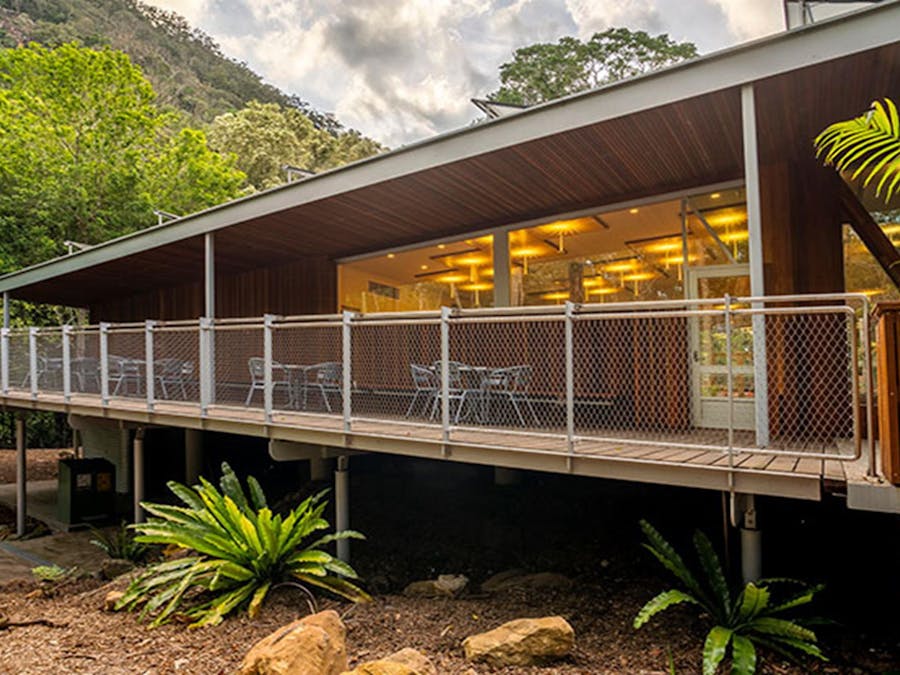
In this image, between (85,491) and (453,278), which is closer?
(453,278)

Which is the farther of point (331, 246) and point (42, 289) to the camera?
point (42, 289)

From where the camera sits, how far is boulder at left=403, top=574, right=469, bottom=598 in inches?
225

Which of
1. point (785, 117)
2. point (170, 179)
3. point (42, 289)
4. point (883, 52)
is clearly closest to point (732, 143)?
point (785, 117)

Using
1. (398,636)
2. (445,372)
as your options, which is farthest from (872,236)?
(398,636)

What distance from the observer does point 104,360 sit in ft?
26.5

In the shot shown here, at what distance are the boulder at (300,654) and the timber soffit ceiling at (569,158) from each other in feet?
14.2

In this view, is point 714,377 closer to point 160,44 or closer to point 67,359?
point 67,359

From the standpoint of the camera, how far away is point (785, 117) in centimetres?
527

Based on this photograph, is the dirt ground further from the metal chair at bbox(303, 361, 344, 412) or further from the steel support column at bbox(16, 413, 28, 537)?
the steel support column at bbox(16, 413, 28, 537)

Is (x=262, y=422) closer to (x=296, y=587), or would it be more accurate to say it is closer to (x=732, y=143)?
(x=296, y=587)

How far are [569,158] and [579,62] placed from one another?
31180 mm

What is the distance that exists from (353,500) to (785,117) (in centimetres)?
683

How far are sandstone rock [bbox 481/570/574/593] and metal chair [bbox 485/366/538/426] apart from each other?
4.61ft

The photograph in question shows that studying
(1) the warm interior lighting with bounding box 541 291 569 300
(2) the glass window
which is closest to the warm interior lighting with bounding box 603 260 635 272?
(1) the warm interior lighting with bounding box 541 291 569 300
